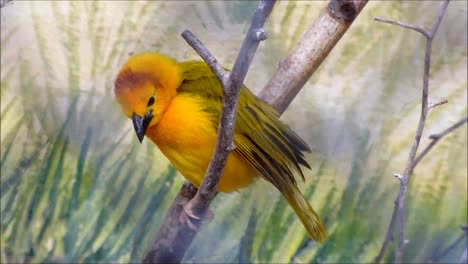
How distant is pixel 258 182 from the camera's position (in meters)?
2.09

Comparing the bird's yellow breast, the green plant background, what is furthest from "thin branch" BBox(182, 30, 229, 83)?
the green plant background

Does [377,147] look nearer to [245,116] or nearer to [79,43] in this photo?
[245,116]

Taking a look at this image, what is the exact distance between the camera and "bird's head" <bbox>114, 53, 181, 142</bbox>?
1.56m

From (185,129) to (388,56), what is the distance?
81 centimetres

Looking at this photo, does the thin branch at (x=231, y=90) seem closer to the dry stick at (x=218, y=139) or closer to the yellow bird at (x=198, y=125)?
the dry stick at (x=218, y=139)

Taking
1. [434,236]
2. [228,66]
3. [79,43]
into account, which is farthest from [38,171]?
[434,236]

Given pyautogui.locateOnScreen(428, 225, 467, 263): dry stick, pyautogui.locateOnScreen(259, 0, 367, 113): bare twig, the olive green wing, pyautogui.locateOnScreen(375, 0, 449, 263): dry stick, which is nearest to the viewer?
pyautogui.locateOnScreen(375, 0, 449, 263): dry stick

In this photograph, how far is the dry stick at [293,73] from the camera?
1.73 m

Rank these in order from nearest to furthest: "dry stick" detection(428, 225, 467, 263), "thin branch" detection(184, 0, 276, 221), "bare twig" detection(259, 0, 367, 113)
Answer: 1. "thin branch" detection(184, 0, 276, 221)
2. "bare twig" detection(259, 0, 367, 113)
3. "dry stick" detection(428, 225, 467, 263)

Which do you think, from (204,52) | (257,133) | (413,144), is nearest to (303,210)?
(257,133)

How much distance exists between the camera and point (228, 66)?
6.66ft

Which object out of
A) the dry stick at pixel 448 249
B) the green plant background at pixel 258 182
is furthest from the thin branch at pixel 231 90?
the dry stick at pixel 448 249

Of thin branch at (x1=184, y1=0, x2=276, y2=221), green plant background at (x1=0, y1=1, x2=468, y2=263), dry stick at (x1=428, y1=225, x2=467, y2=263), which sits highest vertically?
thin branch at (x1=184, y1=0, x2=276, y2=221)

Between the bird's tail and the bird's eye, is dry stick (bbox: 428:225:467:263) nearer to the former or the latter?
the bird's tail
